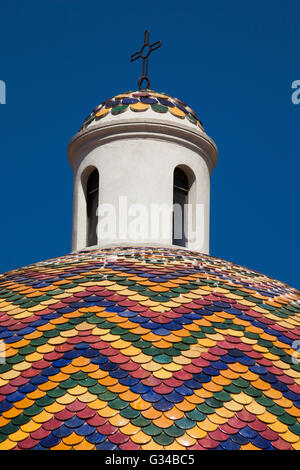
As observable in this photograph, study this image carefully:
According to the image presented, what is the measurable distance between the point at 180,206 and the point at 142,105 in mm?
1636

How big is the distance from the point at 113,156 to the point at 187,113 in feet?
4.50

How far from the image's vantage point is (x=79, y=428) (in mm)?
8570

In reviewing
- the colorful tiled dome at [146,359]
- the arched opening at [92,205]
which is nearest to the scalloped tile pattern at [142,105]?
the arched opening at [92,205]

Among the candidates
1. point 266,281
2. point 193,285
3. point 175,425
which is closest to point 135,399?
point 175,425

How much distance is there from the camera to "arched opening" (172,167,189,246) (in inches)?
554

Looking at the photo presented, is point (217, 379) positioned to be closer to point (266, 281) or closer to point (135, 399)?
point (135, 399)

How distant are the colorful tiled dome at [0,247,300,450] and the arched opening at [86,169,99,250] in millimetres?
2368

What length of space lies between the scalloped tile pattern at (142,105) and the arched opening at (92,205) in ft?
2.76

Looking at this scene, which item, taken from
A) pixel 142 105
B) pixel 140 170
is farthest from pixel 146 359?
pixel 142 105

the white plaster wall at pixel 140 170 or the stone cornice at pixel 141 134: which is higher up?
the stone cornice at pixel 141 134

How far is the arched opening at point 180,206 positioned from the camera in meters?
14.1

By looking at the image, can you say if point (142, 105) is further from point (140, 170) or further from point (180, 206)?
point (180, 206)

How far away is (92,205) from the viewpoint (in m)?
14.6

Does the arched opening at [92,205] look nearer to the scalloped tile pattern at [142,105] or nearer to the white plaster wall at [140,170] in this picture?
the white plaster wall at [140,170]
